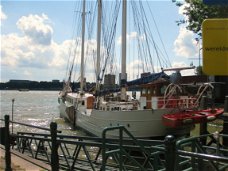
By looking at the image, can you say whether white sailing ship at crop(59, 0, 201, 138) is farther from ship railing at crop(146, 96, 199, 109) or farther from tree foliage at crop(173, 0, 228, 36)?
tree foliage at crop(173, 0, 228, 36)

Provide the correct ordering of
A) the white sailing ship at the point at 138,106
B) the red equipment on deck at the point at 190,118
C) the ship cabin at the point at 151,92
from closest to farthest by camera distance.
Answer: the red equipment on deck at the point at 190,118 < the white sailing ship at the point at 138,106 < the ship cabin at the point at 151,92

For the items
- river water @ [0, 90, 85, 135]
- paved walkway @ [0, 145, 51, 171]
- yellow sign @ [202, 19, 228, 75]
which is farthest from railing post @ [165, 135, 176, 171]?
river water @ [0, 90, 85, 135]

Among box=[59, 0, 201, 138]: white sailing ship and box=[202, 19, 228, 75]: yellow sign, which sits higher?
box=[202, 19, 228, 75]: yellow sign

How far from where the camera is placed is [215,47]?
5.74 metres

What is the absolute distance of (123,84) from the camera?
2642 centimetres

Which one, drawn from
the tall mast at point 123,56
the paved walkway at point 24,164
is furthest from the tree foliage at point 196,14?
the paved walkway at point 24,164

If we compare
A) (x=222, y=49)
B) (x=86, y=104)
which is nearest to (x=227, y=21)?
(x=222, y=49)

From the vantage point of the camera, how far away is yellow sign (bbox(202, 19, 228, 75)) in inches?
220

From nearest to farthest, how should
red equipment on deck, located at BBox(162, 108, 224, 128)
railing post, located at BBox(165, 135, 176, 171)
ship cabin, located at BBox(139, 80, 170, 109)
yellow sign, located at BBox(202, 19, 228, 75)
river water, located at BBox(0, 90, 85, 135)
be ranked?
railing post, located at BBox(165, 135, 176, 171) < yellow sign, located at BBox(202, 19, 228, 75) < red equipment on deck, located at BBox(162, 108, 224, 128) < ship cabin, located at BBox(139, 80, 170, 109) < river water, located at BBox(0, 90, 85, 135)

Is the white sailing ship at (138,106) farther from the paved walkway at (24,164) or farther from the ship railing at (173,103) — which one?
the paved walkway at (24,164)

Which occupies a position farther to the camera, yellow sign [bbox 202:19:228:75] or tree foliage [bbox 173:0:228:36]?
tree foliage [bbox 173:0:228:36]

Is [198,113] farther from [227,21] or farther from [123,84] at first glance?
[227,21]

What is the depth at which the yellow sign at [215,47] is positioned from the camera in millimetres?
5586

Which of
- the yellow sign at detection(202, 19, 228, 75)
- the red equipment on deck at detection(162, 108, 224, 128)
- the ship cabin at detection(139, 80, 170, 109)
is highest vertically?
the yellow sign at detection(202, 19, 228, 75)
